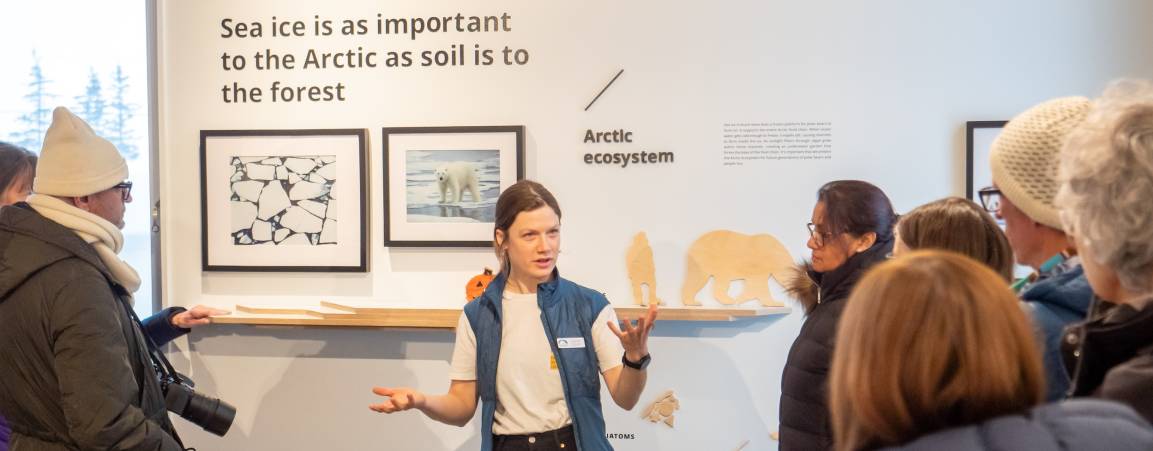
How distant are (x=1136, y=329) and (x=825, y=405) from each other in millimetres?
1213

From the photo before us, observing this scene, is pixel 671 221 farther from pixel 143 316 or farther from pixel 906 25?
pixel 143 316

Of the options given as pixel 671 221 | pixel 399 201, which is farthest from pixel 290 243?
pixel 671 221

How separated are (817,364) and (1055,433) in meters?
1.37

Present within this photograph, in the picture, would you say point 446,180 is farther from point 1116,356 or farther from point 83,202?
point 1116,356

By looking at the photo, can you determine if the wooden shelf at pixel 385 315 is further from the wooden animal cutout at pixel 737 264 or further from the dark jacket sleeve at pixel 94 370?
the dark jacket sleeve at pixel 94 370

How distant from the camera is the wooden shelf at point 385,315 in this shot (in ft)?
12.2

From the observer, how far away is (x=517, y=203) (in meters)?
2.83

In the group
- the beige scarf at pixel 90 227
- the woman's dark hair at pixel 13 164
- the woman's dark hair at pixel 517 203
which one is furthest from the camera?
the woman's dark hair at pixel 13 164

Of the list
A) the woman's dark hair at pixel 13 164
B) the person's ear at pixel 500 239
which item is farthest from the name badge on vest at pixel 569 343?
the woman's dark hair at pixel 13 164

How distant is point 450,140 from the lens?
3.93 m

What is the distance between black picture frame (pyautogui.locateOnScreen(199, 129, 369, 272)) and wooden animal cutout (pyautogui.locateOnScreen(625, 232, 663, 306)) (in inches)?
44.4

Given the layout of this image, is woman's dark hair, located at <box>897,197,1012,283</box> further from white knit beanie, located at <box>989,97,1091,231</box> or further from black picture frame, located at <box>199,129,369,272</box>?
black picture frame, located at <box>199,129,369,272</box>

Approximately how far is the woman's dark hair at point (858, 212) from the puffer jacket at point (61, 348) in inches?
75.9

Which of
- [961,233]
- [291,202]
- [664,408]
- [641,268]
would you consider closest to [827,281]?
[961,233]
